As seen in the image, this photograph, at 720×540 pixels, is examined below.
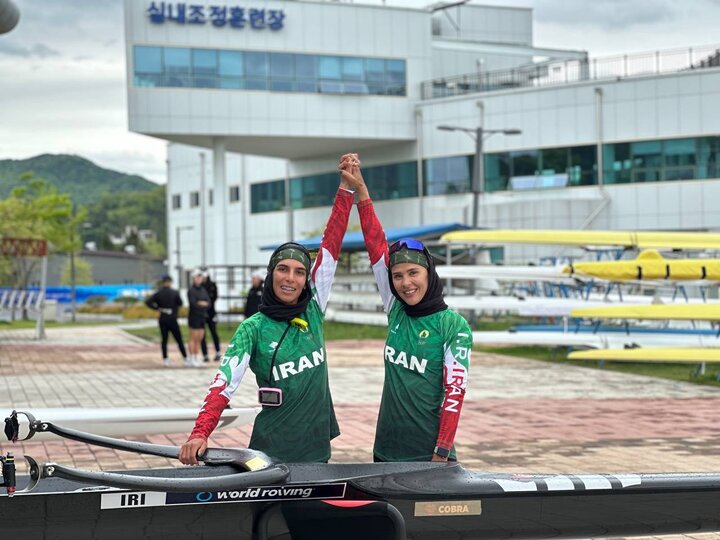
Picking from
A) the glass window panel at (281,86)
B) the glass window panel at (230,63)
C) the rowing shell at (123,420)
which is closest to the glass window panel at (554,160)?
the glass window panel at (281,86)

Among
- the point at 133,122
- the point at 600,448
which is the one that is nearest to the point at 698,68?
the point at 133,122

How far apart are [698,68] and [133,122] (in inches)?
943

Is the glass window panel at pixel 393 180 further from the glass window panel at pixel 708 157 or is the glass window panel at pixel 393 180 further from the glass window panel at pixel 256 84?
the glass window panel at pixel 708 157

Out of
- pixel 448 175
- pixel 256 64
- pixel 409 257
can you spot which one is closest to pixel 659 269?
pixel 409 257

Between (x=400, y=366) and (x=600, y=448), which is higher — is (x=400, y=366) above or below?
above

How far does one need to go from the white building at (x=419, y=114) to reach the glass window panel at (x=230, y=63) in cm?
5

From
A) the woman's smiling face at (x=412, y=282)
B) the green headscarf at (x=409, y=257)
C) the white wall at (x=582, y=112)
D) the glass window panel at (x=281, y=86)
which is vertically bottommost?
the woman's smiling face at (x=412, y=282)

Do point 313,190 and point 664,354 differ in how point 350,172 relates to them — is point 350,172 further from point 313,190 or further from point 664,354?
point 313,190

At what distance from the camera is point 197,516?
4250 mm

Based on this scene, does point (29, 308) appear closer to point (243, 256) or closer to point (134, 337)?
point (134, 337)

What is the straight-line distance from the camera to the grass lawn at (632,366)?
17344 millimetres

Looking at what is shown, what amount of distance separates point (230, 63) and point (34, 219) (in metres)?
16.4

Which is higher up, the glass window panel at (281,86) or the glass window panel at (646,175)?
the glass window panel at (281,86)

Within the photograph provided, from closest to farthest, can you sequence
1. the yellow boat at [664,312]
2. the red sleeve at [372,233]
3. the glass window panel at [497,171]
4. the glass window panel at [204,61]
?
the red sleeve at [372,233] < the yellow boat at [664,312] < the glass window panel at [204,61] < the glass window panel at [497,171]
